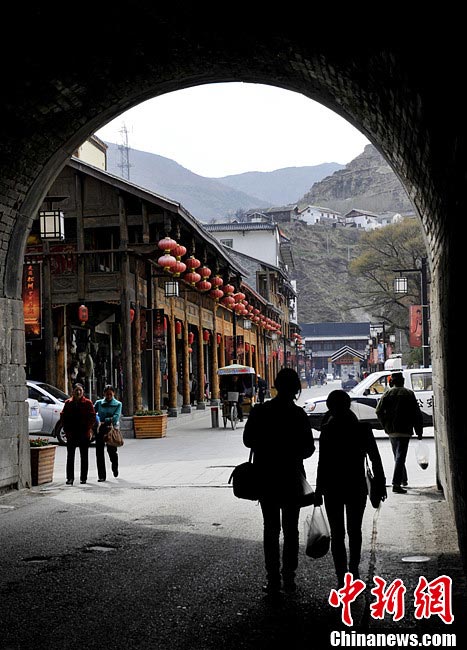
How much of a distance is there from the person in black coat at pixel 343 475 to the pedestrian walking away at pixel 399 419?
220 inches

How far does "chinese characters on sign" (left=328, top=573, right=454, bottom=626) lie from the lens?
5.96 m

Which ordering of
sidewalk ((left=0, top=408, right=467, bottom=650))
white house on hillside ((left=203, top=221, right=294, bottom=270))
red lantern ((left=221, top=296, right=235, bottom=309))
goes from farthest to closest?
white house on hillside ((left=203, top=221, right=294, bottom=270)), red lantern ((left=221, top=296, right=235, bottom=309)), sidewalk ((left=0, top=408, right=467, bottom=650))

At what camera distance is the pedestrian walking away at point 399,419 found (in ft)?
40.3

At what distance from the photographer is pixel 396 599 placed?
6.09 meters

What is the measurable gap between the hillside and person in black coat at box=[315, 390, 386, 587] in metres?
117

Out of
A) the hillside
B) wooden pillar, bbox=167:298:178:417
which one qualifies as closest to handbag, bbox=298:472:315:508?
wooden pillar, bbox=167:298:178:417

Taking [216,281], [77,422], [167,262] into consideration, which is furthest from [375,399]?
[77,422]

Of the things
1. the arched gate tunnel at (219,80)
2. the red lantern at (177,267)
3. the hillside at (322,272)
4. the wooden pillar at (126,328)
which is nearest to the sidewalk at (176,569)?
the arched gate tunnel at (219,80)

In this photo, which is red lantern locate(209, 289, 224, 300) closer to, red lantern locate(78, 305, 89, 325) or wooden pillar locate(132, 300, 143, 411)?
wooden pillar locate(132, 300, 143, 411)

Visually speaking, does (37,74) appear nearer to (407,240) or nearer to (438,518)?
(438,518)

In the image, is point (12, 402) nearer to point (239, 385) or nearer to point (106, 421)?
point (106, 421)

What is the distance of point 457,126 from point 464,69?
0.55m

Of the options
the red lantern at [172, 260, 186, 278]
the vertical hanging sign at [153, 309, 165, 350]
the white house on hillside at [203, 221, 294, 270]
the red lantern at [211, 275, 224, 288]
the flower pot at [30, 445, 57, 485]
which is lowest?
the flower pot at [30, 445, 57, 485]

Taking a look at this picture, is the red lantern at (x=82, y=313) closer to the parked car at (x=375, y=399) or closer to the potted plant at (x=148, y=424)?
the potted plant at (x=148, y=424)
